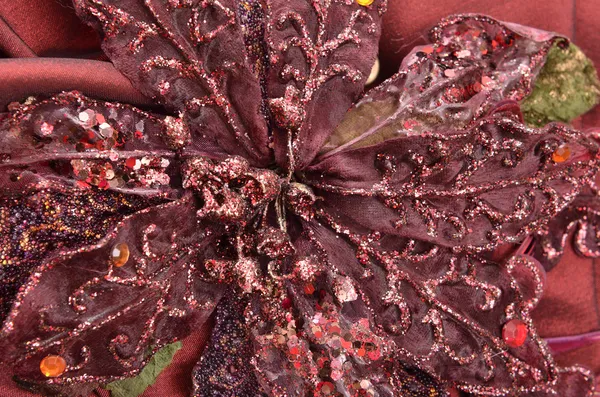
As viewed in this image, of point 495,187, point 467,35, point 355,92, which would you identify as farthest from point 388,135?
point 467,35

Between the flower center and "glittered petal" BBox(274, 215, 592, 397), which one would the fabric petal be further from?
"glittered petal" BBox(274, 215, 592, 397)

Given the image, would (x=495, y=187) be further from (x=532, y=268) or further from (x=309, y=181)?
(x=309, y=181)

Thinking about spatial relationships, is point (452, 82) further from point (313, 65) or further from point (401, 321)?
point (401, 321)

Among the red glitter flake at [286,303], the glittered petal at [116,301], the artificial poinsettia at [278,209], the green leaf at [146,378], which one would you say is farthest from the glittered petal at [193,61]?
the green leaf at [146,378]

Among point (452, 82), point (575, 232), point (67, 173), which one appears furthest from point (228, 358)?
point (575, 232)

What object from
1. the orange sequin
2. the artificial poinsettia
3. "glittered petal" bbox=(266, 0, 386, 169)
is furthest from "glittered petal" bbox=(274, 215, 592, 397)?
the orange sequin

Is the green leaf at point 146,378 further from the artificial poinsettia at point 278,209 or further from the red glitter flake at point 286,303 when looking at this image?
the red glitter flake at point 286,303
